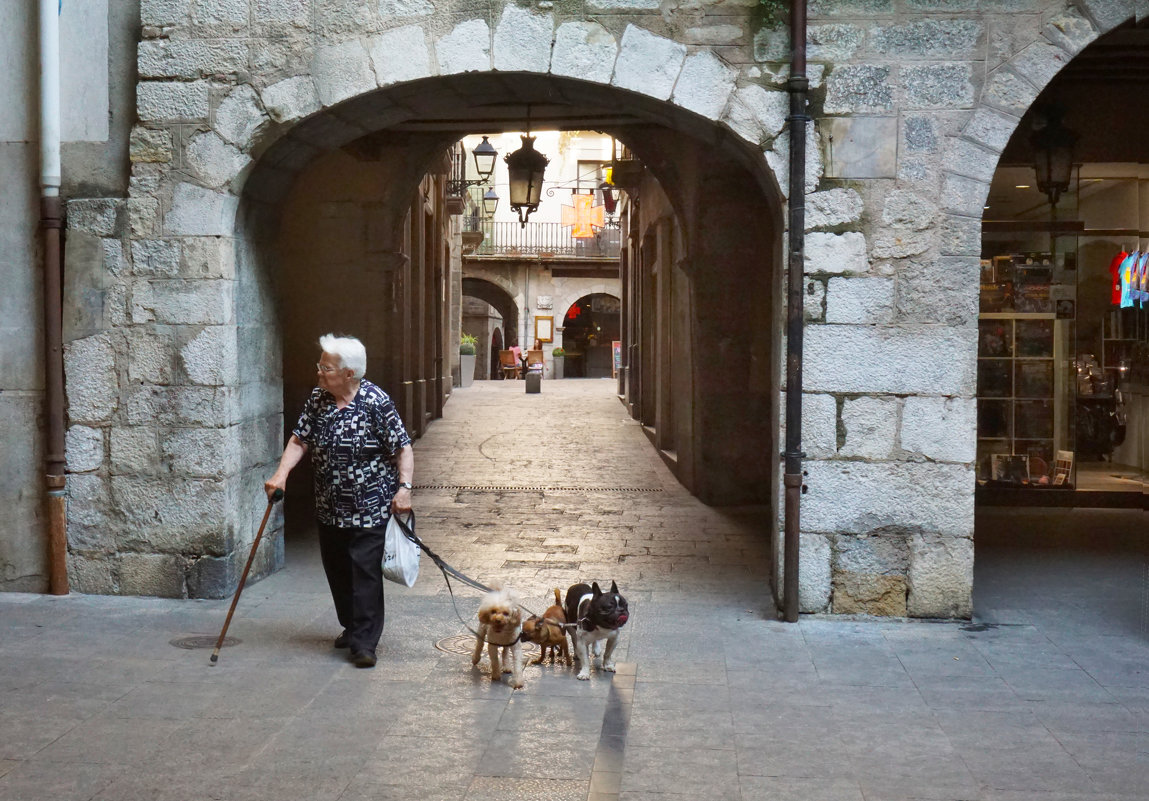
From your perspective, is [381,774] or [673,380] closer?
[381,774]

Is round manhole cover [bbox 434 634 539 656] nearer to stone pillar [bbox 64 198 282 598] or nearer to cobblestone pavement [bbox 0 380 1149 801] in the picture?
cobblestone pavement [bbox 0 380 1149 801]

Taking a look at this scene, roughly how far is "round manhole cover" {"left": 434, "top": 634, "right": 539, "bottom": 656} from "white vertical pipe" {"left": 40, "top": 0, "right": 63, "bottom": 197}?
3216 mm

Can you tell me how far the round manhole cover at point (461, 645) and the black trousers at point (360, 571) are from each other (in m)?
0.31

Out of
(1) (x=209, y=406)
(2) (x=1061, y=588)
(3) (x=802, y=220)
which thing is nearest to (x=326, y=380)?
(1) (x=209, y=406)

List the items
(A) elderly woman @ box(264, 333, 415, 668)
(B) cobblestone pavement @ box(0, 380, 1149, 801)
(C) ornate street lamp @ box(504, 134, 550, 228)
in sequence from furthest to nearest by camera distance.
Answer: (C) ornate street lamp @ box(504, 134, 550, 228)
(A) elderly woman @ box(264, 333, 415, 668)
(B) cobblestone pavement @ box(0, 380, 1149, 801)

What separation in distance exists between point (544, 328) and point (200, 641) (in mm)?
31033

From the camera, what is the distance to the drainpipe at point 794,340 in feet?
17.8

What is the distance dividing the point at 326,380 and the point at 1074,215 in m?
7.05

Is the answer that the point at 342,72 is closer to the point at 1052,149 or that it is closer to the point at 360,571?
the point at 360,571

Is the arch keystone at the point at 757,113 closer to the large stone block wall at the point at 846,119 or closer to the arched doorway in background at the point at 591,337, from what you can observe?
the large stone block wall at the point at 846,119

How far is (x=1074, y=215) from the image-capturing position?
364 inches

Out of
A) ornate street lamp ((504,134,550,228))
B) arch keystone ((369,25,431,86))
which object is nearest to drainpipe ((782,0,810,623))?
arch keystone ((369,25,431,86))

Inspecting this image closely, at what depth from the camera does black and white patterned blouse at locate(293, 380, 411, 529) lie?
4.78 meters

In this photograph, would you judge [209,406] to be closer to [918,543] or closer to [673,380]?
[918,543]
